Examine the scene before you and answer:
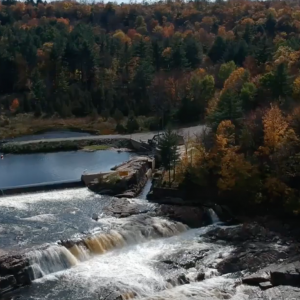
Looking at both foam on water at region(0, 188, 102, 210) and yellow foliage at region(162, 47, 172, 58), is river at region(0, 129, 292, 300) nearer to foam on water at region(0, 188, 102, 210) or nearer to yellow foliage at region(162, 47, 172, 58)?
foam on water at region(0, 188, 102, 210)

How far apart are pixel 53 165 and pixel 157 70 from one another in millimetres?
33076

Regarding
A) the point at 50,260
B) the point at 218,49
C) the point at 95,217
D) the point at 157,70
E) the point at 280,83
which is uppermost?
the point at 218,49

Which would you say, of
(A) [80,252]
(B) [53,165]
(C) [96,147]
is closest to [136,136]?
(C) [96,147]

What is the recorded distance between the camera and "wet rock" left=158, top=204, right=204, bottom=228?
128ft

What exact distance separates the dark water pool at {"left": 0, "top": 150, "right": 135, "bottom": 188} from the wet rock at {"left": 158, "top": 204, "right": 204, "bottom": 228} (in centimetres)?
1140

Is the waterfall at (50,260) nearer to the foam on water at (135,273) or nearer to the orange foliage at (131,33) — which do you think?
the foam on water at (135,273)

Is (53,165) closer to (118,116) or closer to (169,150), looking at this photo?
(169,150)

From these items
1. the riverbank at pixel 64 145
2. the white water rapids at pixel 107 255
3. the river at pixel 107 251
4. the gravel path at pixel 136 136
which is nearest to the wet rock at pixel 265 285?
the river at pixel 107 251

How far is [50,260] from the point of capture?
104ft

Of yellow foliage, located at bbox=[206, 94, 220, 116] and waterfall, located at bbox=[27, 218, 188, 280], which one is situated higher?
yellow foliage, located at bbox=[206, 94, 220, 116]

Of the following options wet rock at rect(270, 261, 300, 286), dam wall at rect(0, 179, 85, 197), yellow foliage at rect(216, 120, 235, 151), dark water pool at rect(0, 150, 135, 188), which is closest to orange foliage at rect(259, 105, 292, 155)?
yellow foliage at rect(216, 120, 235, 151)

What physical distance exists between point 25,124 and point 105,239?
38491 millimetres

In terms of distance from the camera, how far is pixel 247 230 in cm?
3709

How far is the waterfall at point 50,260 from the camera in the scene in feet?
102
